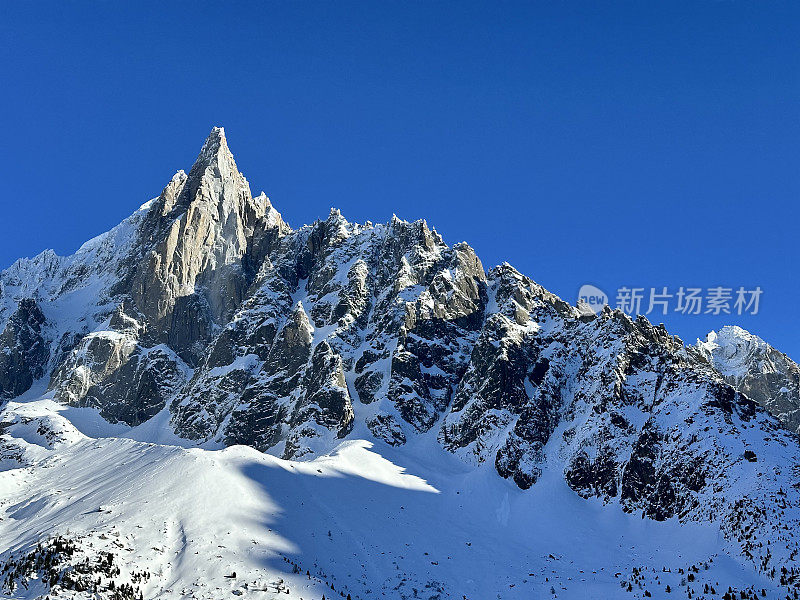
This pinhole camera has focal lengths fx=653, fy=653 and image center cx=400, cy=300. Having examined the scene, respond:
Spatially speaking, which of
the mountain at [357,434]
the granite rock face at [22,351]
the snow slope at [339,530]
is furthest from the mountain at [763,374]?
the granite rock face at [22,351]

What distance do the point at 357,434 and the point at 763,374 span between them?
111m

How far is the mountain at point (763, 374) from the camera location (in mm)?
160250

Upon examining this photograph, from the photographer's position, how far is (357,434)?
392 feet

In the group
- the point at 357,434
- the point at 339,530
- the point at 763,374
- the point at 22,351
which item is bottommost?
the point at 339,530

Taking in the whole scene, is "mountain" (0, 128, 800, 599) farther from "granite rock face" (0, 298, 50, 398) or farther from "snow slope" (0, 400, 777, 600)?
"granite rock face" (0, 298, 50, 398)

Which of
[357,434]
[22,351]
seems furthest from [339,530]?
[22,351]

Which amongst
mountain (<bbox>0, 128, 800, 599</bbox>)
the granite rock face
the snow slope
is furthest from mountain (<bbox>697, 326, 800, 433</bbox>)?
the granite rock face

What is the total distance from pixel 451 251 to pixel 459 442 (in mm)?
61578

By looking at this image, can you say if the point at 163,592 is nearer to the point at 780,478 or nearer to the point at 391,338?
the point at 780,478

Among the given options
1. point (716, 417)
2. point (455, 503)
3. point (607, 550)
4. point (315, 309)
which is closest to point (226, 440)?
point (315, 309)

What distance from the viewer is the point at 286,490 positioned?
7700cm

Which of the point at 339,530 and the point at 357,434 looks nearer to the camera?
the point at 339,530

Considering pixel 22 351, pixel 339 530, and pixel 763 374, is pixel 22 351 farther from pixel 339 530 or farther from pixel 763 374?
pixel 763 374

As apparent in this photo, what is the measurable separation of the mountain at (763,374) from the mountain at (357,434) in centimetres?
319
